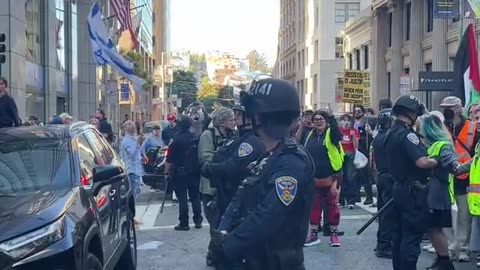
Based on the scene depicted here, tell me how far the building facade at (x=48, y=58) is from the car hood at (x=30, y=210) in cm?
1500

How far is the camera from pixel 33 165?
6438 millimetres

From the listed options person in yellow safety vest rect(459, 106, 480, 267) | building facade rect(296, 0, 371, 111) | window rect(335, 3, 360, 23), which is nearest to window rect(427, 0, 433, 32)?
building facade rect(296, 0, 371, 111)

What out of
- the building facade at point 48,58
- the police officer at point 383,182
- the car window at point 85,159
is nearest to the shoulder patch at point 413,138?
the police officer at point 383,182

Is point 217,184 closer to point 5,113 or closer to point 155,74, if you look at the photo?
point 5,113

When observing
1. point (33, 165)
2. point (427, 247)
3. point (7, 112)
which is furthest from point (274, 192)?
point (7, 112)

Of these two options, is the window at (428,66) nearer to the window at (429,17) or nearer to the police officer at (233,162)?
the window at (429,17)

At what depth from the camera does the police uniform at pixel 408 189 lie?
7.11 meters

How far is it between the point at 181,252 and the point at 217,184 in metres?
2.64

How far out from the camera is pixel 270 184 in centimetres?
386

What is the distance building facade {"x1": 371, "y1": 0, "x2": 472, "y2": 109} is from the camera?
31.7m

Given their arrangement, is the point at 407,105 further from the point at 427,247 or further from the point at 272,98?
the point at 272,98

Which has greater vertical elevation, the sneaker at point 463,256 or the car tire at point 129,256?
the car tire at point 129,256

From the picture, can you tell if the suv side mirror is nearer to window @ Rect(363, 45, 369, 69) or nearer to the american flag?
the american flag

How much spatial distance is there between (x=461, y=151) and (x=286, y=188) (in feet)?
19.2
